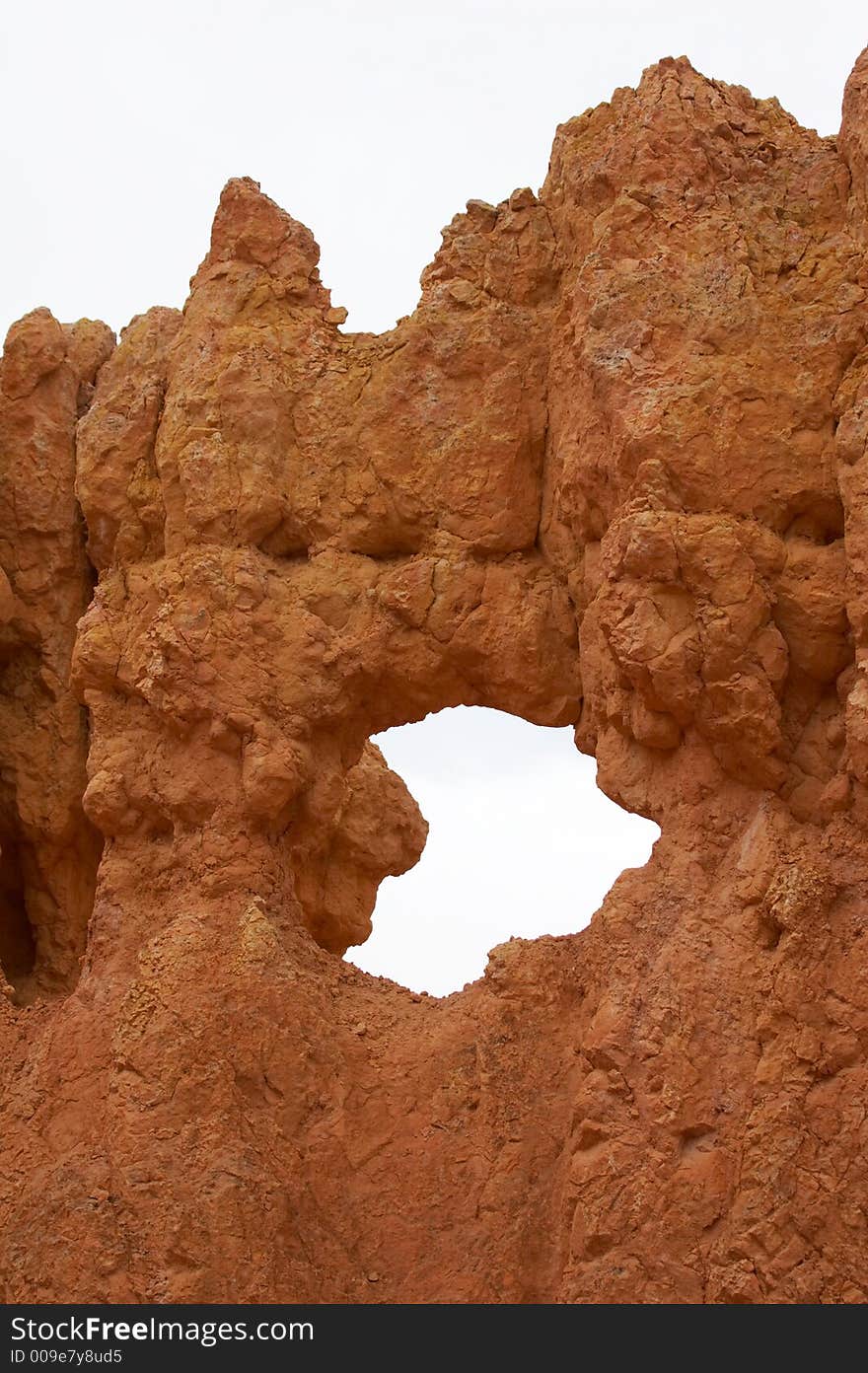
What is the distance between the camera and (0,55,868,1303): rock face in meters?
9.15

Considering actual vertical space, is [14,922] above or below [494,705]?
below

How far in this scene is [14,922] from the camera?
12.2 m

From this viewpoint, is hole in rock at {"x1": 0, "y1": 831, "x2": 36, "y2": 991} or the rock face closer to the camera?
the rock face

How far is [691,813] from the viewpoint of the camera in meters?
9.75

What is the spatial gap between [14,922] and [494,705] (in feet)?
11.0

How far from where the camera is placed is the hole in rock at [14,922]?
1205cm

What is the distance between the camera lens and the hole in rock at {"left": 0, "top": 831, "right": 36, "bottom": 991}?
39.5 ft

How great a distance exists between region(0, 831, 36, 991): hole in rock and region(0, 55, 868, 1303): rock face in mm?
126

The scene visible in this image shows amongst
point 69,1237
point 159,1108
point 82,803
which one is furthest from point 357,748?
point 69,1237

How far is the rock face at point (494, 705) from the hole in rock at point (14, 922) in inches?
4.9

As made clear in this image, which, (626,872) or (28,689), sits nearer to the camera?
(626,872)

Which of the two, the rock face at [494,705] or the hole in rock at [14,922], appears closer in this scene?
the rock face at [494,705]

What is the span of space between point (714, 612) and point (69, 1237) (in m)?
4.24
